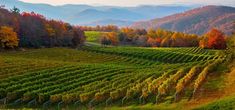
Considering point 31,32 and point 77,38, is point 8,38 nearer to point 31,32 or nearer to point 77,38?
point 31,32

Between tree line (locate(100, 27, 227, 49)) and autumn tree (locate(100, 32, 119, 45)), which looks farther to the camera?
autumn tree (locate(100, 32, 119, 45))

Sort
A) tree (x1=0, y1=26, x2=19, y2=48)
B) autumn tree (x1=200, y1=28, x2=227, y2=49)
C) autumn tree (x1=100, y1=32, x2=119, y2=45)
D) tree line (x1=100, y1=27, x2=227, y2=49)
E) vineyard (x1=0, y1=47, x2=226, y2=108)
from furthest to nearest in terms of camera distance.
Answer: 1. autumn tree (x1=100, y1=32, x2=119, y2=45)
2. tree line (x1=100, y1=27, x2=227, y2=49)
3. autumn tree (x1=200, y1=28, x2=227, y2=49)
4. tree (x1=0, y1=26, x2=19, y2=48)
5. vineyard (x1=0, y1=47, x2=226, y2=108)

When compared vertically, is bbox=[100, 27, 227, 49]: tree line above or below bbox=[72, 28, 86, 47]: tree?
below

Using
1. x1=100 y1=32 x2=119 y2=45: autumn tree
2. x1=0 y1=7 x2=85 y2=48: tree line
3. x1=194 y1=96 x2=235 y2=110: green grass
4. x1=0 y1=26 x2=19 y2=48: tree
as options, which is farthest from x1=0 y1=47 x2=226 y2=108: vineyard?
→ x1=100 y1=32 x2=119 y2=45: autumn tree

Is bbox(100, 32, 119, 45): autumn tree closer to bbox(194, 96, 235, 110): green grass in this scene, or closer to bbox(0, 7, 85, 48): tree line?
bbox(0, 7, 85, 48): tree line

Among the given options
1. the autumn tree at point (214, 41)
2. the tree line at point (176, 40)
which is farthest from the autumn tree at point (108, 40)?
the autumn tree at point (214, 41)

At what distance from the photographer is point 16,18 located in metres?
106

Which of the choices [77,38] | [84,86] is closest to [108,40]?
[77,38]

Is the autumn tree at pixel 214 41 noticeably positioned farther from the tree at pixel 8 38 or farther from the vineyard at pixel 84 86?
the vineyard at pixel 84 86

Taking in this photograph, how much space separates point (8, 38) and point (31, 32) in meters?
14.8

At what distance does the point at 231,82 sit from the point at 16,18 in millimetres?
70252

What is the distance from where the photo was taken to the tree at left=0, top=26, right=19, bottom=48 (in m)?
92.6

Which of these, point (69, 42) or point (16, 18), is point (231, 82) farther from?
point (69, 42)

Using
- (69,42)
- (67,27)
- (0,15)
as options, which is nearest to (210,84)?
(0,15)
